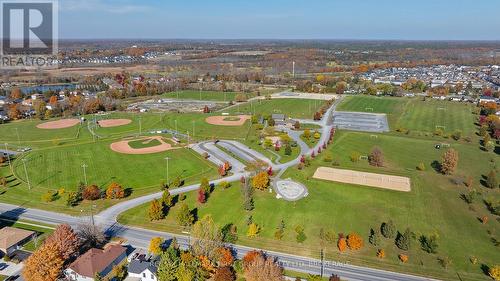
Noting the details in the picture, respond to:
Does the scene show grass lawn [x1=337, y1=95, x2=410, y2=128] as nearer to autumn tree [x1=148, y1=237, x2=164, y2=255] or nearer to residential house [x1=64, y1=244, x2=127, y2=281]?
autumn tree [x1=148, y1=237, x2=164, y2=255]

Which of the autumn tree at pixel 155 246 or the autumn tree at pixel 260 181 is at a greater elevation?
the autumn tree at pixel 260 181

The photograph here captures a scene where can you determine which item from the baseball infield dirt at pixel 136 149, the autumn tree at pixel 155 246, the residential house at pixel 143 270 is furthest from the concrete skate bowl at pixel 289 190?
the baseball infield dirt at pixel 136 149

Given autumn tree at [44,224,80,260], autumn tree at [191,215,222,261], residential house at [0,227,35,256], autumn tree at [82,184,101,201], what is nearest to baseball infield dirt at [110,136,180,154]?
autumn tree at [82,184,101,201]

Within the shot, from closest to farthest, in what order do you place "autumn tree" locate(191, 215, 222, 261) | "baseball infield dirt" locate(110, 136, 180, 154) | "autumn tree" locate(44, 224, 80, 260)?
1. "autumn tree" locate(44, 224, 80, 260)
2. "autumn tree" locate(191, 215, 222, 261)
3. "baseball infield dirt" locate(110, 136, 180, 154)

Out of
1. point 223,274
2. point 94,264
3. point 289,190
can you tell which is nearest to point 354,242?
point 289,190

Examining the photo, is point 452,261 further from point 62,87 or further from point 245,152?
point 62,87

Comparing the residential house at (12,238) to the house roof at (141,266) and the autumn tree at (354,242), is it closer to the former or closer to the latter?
the house roof at (141,266)
